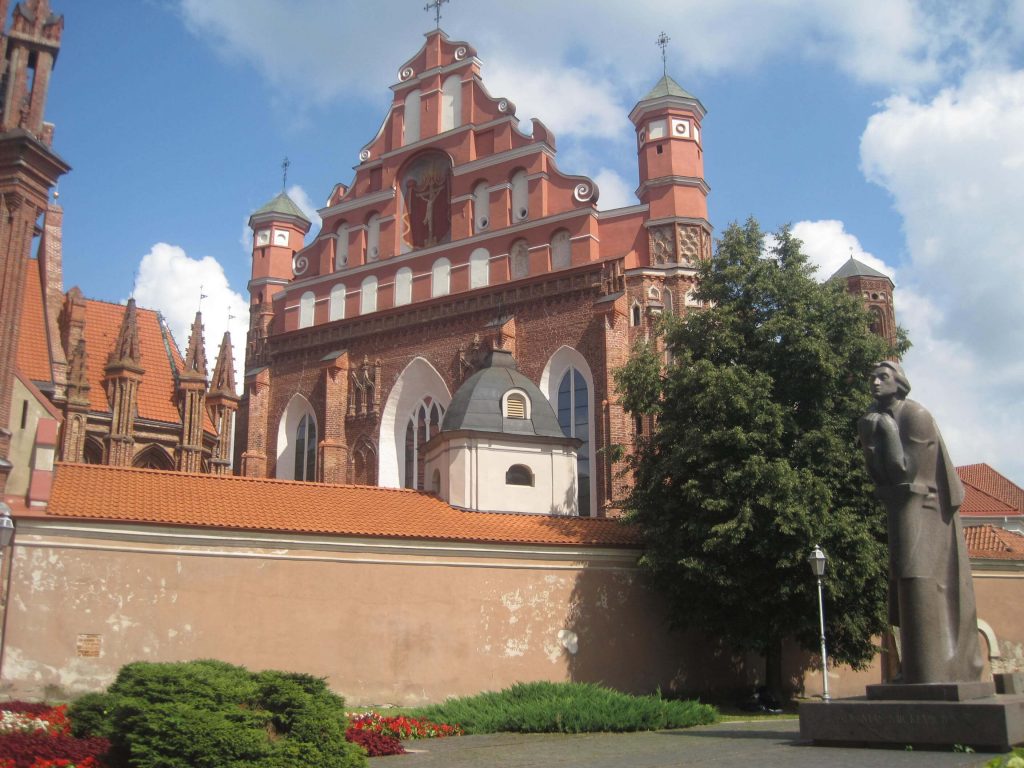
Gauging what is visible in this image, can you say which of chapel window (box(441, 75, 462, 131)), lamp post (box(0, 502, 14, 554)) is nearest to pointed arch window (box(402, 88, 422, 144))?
chapel window (box(441, 75, 462, 131))

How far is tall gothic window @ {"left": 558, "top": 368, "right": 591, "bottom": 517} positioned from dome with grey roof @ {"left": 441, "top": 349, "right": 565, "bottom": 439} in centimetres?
189

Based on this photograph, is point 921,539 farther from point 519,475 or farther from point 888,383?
point 519,475

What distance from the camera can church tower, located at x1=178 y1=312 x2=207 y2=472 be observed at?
107ft

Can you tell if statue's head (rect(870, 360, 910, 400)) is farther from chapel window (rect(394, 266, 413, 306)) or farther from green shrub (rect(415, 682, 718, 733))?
chapel window (rect(394, 266, 413, 306))

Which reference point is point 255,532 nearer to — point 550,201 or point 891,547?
point 891,547

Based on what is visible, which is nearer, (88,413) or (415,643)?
(415,643)

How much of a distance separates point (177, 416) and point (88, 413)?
14.7ft

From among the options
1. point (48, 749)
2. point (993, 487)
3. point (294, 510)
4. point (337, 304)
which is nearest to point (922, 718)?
point (48, 749)

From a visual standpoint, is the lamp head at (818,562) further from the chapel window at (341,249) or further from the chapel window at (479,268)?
the chapel window at (341,249)

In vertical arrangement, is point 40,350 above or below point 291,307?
below

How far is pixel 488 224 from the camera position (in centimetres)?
3228

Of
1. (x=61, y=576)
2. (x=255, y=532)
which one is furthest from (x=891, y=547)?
(x=61, y=576)

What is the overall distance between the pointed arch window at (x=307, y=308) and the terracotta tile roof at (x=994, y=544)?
2247 cm

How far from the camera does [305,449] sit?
34062 millimetres
